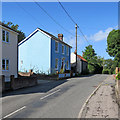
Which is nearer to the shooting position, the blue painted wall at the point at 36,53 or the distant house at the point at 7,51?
the distant house at the point at 7,51

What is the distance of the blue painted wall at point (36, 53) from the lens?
86.9ft

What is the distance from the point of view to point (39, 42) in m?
27.2

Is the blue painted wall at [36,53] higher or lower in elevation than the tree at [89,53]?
lower

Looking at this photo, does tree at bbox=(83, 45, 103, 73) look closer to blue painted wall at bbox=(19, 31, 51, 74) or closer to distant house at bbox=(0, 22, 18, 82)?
blue painted wall at bbox=(19, 31, 51, 74)

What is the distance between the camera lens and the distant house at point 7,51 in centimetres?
1665

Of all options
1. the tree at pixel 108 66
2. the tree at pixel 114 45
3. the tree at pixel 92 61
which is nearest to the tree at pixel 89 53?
the tree at pixel 92 61

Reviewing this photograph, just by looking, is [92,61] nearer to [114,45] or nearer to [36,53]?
[114,45]

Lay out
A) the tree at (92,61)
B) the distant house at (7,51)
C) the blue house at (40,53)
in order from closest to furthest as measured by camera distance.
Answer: the distant house at (7,51) < the blue house at (40,53) < the tree at (92,61)

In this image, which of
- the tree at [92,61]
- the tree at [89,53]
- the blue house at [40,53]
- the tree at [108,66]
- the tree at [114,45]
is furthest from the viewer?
the tree at [89,53]

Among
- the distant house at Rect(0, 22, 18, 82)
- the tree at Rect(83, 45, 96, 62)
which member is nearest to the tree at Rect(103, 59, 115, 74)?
the tree at Rect(83, 45, 96, 62)

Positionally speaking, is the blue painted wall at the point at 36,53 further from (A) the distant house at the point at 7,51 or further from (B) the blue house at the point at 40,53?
(A) the distant house at the point at 7,51

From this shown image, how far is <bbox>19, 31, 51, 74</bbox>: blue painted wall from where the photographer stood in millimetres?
26484

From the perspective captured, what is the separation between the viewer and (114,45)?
39938 mm

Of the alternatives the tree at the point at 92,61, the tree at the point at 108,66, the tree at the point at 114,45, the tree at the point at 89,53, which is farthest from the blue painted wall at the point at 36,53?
the tree at the point at 89,53
